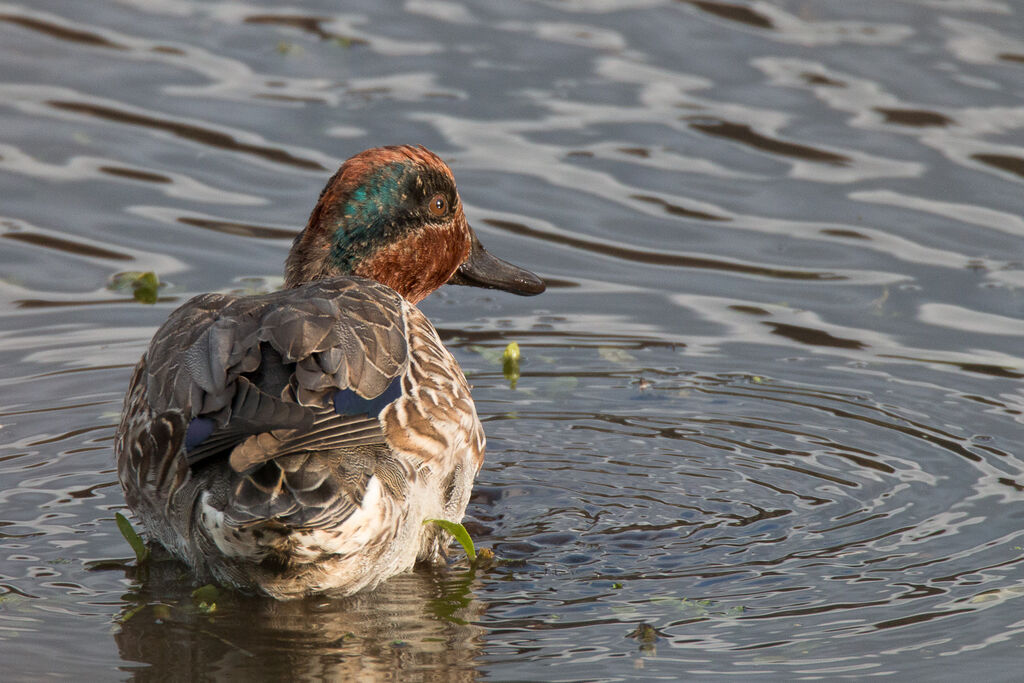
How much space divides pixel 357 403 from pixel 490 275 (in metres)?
3.07

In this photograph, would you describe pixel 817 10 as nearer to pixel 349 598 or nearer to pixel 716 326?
pixel 716 326

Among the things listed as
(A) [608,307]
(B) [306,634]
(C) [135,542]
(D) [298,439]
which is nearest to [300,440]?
(D) [298,439]

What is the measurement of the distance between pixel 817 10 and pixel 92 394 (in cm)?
876

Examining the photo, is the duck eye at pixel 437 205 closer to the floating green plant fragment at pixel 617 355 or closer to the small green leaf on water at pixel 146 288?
the floating green plant fragment at pixel 617 355

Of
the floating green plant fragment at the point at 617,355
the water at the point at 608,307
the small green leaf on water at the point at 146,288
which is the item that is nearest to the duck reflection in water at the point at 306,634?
the water at the point at 608,307

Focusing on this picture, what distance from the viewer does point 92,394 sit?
28.9 ft

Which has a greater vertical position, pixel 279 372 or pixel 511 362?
pixel 279 372

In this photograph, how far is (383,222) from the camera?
316 inches

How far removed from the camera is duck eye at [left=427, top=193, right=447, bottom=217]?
26.8ft

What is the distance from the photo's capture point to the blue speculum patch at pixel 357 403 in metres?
5.74

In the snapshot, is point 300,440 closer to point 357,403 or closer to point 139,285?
point 357,403

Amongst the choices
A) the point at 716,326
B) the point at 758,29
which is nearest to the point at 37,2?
the point at 758,29

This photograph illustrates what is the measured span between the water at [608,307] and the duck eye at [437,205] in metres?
1.21

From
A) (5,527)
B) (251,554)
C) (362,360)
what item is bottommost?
(5,527)
